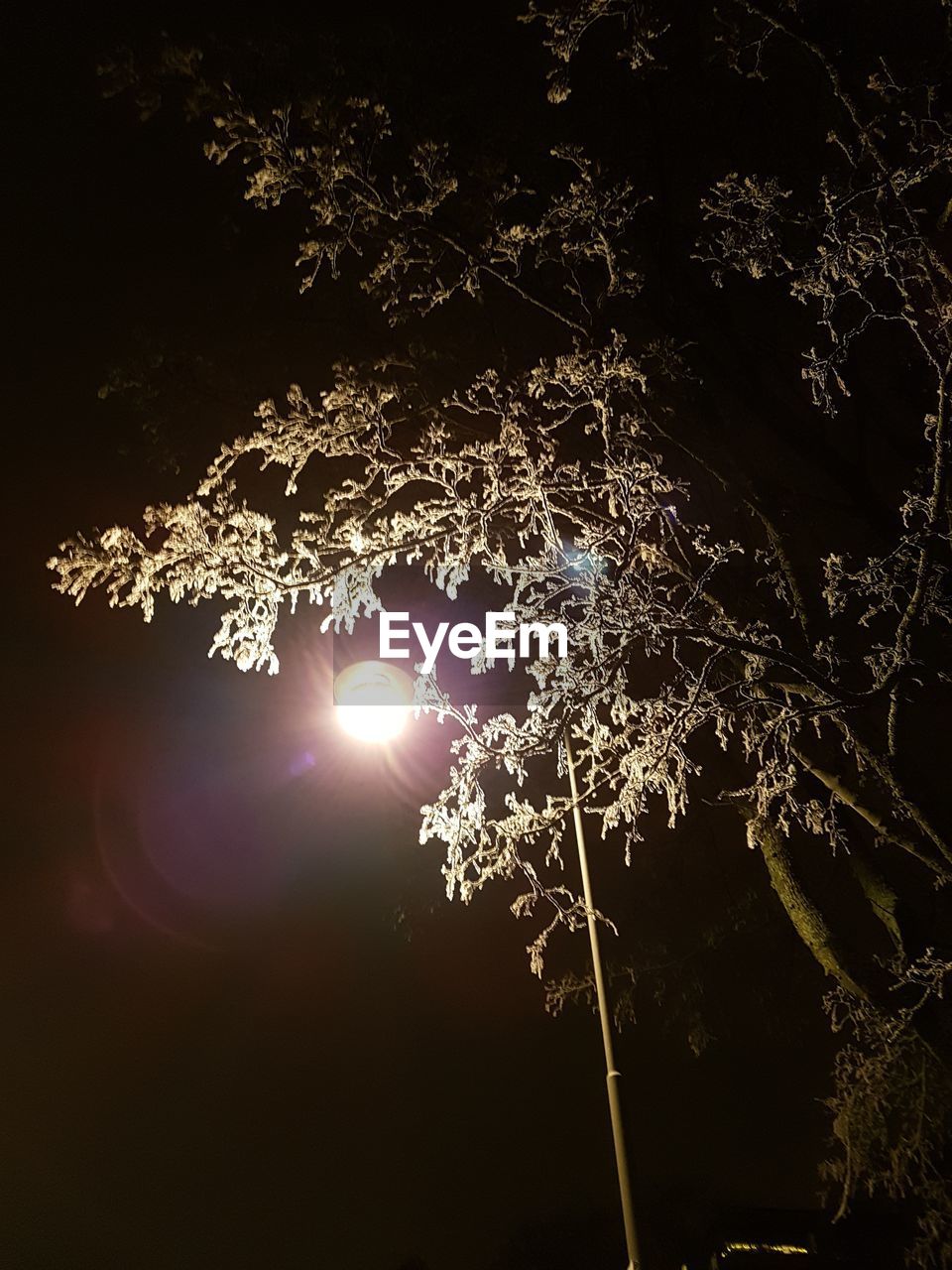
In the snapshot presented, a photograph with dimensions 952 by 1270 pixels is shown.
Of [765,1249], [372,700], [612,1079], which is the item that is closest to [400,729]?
[372,700]

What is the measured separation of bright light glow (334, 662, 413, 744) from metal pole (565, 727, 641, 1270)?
145 cm

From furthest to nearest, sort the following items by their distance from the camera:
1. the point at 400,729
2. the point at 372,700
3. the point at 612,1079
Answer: the point at 372,700, the point at 400,729, the point at 612,1079

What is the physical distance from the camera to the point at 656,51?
20.1 feet

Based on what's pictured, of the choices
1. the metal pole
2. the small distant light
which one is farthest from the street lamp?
the small distant light

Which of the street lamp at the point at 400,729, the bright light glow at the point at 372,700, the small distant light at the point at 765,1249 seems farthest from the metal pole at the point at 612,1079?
the small distant light at the point at 765,1249

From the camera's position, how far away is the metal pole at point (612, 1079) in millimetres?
5934

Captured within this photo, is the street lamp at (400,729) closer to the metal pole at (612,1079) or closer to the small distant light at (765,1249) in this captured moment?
the metal pole at (612,1079)

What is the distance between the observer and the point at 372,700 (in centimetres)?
749

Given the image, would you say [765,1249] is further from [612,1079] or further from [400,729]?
[400,729]

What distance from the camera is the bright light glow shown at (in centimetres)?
723

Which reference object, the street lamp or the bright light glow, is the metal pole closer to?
the street lamp

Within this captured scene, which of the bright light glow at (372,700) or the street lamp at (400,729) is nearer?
the street lamp at (400,729)

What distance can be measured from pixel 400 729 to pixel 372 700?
0.33 metres

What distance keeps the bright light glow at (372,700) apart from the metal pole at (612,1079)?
145 cm
